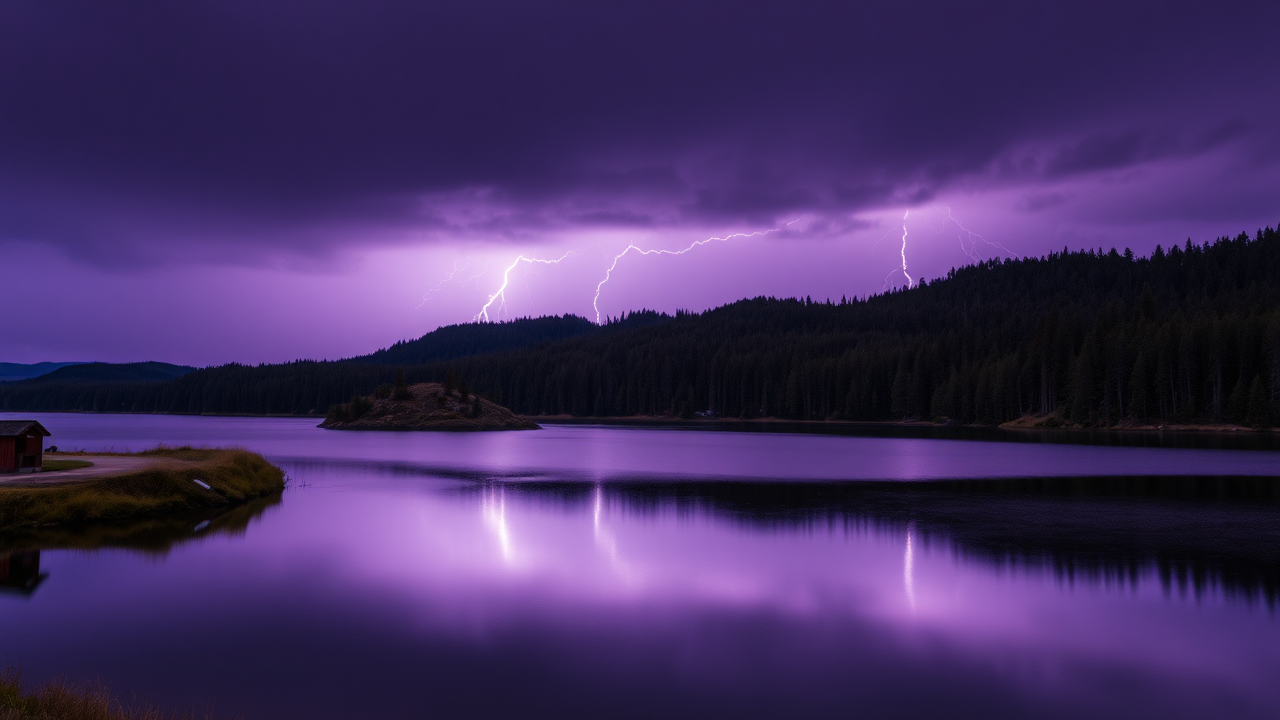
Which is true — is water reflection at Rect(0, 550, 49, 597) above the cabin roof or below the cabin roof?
below

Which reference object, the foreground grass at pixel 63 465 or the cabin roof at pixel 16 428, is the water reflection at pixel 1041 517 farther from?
the cabin roof at pixel 16 428

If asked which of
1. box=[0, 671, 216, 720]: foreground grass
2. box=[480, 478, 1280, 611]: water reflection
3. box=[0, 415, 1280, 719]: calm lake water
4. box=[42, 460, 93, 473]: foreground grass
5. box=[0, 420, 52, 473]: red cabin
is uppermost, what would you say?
box=[0, 420, 52, 473]: red cabin

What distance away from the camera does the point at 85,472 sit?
33594 millimetres

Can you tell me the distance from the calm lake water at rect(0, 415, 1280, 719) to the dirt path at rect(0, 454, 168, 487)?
4949 mm

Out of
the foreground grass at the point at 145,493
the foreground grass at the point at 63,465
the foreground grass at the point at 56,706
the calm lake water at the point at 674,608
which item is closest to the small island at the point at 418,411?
the foreground grass at the point at 145,493

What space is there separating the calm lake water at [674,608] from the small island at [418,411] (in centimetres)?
9298

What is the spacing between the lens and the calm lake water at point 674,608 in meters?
13.0

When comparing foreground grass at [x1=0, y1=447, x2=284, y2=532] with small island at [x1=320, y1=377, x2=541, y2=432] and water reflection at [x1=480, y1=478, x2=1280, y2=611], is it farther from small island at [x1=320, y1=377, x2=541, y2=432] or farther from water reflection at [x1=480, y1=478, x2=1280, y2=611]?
small island at [x1=320, y1=377, x2=541, y2=432]

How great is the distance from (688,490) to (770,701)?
29.8 m

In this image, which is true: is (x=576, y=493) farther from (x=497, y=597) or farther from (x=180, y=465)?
(x=497, y=597)

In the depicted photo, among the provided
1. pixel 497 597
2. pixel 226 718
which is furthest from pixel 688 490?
pixel 226 718

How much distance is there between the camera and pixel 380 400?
132125mm

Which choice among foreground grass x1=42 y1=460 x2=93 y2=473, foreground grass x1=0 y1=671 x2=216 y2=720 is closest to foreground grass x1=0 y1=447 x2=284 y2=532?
foreground grass x1=42 y1=460 x2=93 y2=473

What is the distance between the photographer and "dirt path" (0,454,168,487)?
98.8 ft
